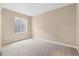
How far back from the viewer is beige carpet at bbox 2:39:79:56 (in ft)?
5.51

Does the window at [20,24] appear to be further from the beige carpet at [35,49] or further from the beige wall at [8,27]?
the beige carpet at [35,49]

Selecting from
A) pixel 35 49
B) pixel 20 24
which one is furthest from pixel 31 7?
pixel 35 49

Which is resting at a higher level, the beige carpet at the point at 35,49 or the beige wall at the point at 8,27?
the beige wall at the point at 8,27

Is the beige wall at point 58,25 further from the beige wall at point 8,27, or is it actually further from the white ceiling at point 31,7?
the beige wall at point 8,27

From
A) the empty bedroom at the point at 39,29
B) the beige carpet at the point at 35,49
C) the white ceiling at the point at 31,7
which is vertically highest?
the white ceiling at the point at 31,7

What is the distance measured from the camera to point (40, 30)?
184 cm

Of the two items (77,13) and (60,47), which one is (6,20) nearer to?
(60,47)

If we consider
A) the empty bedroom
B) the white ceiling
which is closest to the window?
the empty bedroom

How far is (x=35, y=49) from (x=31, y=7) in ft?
2.46

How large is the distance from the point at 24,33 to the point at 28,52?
1.13 feet

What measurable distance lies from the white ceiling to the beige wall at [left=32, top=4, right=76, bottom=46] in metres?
0.09

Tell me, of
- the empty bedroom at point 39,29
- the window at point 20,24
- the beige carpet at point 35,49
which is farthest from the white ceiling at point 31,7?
the beige carpet at point 35,49

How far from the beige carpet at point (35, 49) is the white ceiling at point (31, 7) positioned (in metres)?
0.53

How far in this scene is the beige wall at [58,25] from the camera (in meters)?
1.70
